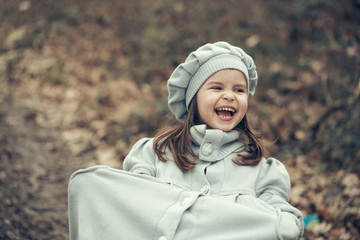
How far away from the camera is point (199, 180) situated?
2266mm

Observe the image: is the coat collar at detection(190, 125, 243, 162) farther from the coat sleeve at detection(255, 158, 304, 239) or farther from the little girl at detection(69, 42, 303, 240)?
the coat sleeve at detection(255, 158, 304, 239)

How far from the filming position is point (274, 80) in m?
5.96

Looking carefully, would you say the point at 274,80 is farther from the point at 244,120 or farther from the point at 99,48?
the point at 244,120

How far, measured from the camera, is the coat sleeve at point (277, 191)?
202 centimetres

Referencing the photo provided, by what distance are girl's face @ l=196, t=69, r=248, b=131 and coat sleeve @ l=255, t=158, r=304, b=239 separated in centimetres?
35

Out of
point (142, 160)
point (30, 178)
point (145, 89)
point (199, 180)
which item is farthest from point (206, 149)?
point (145, 89)

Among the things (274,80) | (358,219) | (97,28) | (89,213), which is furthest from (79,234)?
(97,28)

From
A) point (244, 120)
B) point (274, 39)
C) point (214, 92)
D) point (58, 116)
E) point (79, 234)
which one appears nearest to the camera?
point (79, 234)

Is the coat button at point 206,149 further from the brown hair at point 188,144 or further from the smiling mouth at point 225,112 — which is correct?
the smiling mouth at point 225,112

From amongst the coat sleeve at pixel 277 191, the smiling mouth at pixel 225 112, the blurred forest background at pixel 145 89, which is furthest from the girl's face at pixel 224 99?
the blurred forest background at pixel 145 89

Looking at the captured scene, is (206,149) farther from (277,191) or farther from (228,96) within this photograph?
(277,191)

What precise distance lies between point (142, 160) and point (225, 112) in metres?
0.62

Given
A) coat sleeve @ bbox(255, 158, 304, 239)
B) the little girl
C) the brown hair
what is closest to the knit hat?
the little girl

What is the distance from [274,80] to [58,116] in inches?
132
